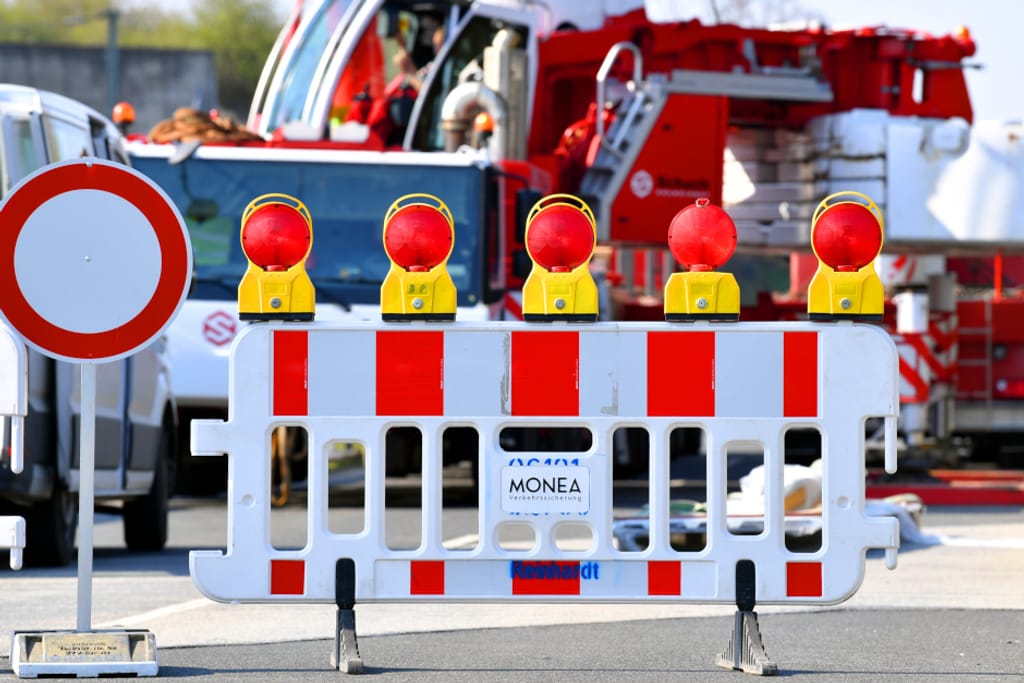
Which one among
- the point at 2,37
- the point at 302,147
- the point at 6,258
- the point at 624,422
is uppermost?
the point at 2,37

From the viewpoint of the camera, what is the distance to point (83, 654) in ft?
20.7

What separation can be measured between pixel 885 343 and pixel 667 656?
1.20 metres

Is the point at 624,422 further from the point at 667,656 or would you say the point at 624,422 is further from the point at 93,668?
the point at 93,668

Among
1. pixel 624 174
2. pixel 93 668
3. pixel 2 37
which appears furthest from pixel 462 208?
pixel 2 37

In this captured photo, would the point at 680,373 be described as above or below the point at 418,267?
below

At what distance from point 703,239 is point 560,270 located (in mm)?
432

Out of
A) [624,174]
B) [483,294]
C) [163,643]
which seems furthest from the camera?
[624,174]

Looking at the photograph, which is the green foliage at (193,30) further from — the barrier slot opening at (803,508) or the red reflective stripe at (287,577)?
the red reflective stripe at (287,577)

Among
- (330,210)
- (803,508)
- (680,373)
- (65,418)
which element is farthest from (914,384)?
(680,373)

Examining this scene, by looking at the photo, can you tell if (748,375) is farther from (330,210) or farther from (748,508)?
(330,210)

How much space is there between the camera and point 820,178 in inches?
709

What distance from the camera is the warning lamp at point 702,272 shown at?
658 centimetres

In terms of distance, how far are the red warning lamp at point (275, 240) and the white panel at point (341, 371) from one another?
251mm

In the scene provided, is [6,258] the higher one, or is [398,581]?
[6,258]
